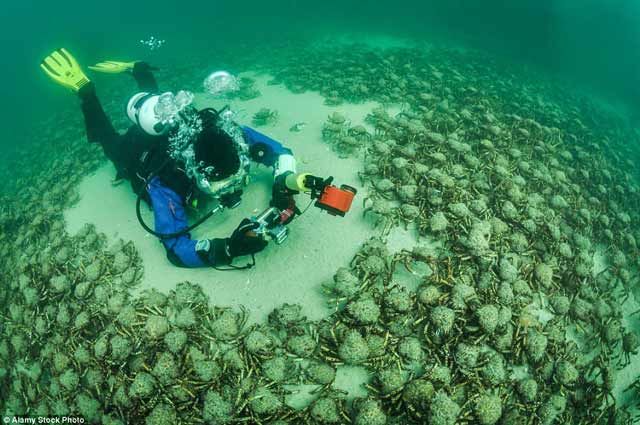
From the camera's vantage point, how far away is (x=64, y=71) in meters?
7.98

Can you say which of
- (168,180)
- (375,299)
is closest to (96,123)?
(168,180)

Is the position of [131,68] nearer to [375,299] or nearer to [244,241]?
[244,241]

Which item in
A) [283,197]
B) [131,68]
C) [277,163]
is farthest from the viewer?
[131,68]

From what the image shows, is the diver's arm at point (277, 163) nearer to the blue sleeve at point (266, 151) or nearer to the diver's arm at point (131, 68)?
the blue sleeve at point (266, 151)

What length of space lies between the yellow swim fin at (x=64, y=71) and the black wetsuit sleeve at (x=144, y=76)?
138cm

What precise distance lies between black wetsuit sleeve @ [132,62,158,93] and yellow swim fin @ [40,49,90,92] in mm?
1382

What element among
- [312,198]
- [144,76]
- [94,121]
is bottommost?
[94,121]

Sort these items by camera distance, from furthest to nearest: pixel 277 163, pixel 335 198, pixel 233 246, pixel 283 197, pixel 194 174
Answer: pixel 277 163 → pixel 283 197 → pixel 233 246 → pixel 194 174 → pixel 335 198

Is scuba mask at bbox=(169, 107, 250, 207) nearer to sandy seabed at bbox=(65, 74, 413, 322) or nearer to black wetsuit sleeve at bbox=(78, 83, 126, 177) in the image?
sandy seabed at bbox=(65, 74, 413, 322)

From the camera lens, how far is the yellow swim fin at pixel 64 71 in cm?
792

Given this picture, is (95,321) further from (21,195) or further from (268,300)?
(21,195)

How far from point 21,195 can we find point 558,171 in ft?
48.2

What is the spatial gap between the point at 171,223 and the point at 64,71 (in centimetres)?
590

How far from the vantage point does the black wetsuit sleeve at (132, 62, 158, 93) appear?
9.02 metres
